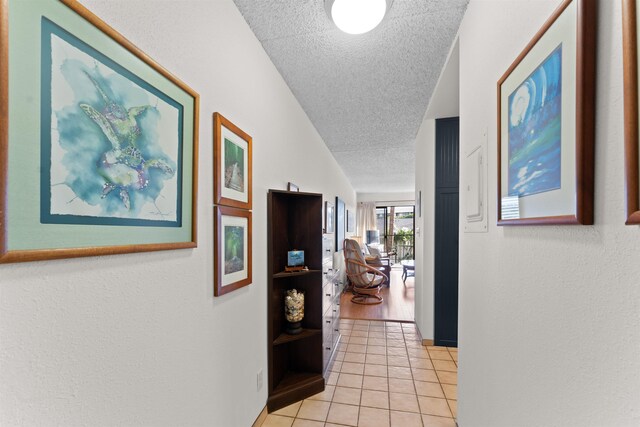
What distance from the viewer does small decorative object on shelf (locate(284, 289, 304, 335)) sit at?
205 cm

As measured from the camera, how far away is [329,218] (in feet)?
13.1

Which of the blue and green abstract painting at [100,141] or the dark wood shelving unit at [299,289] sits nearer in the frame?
the blue and green abstract painting at [100,141]

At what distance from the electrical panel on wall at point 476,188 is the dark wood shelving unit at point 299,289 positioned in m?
1.04

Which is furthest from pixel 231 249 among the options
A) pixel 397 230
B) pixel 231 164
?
pixel 397 230

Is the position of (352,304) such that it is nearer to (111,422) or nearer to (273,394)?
(273,394)

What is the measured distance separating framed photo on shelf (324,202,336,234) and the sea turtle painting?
9.19ft

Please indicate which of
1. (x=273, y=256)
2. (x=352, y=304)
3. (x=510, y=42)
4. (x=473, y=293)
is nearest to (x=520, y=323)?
(x=473, y=293)

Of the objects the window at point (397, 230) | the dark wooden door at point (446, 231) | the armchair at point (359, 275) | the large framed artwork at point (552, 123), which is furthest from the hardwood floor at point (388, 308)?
the window at point (397, 230)

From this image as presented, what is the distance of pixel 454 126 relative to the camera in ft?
9.20

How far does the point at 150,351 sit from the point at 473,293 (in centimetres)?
143

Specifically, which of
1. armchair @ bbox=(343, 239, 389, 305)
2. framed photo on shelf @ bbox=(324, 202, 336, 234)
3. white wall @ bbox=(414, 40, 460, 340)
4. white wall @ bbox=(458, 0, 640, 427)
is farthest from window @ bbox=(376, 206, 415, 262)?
white wall @ bbox=(458, 0, 640, 427)

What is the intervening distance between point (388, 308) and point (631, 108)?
4.24 m

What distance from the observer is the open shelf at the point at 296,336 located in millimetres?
1936

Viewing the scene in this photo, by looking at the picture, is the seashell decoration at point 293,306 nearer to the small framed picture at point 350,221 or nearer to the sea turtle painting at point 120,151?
the sea turtle painting at point 120,151
